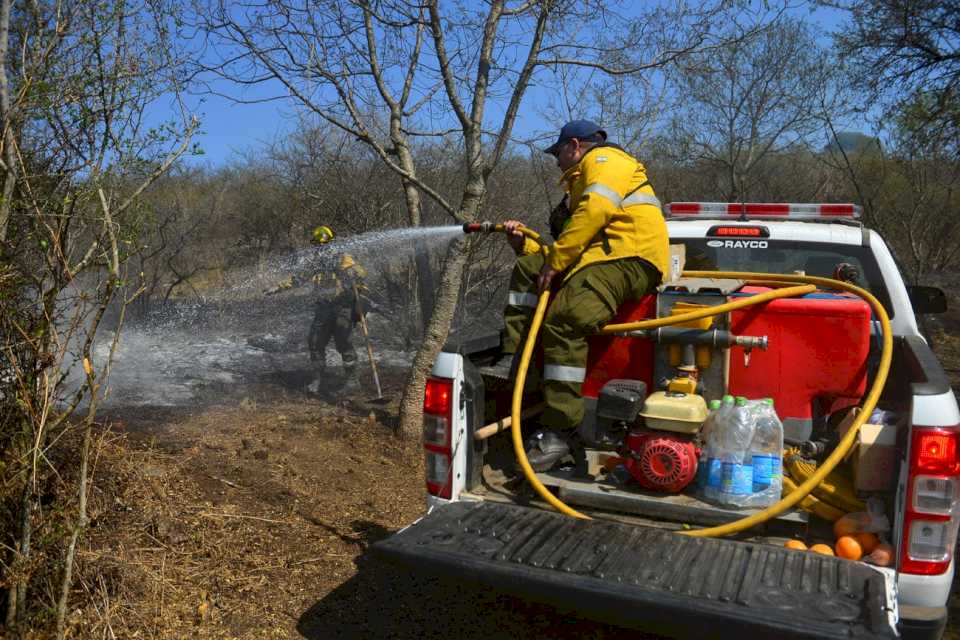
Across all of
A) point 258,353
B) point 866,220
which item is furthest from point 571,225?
point 866,220

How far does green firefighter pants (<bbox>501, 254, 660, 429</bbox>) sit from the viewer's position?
144 inches

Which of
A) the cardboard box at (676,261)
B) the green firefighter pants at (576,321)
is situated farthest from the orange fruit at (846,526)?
the cardboard box at (676,261)

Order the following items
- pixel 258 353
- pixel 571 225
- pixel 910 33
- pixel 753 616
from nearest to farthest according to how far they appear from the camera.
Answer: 1. pixel 753 616
2. pixel 571 225
3. pixel 910 33
4. pixel 258 353

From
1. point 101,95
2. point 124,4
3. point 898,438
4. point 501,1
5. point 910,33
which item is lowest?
point 898,438

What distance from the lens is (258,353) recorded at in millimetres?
10367

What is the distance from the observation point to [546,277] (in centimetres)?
394

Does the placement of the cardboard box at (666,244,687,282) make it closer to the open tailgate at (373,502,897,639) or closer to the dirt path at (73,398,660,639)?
the open tailgate at (373,502,897,639)

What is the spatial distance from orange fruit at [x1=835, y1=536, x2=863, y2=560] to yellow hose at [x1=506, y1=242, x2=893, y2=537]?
0.22m

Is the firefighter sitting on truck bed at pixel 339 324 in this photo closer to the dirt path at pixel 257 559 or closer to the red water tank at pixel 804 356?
the dirt path at pixel 257 559

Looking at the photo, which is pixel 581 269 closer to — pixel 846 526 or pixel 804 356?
pixel 804 356

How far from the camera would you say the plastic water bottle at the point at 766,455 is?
10.9ft

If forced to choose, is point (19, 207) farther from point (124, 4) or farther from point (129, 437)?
point (129, 437)

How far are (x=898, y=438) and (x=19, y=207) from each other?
→ 343cm

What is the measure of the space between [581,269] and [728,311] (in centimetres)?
71
